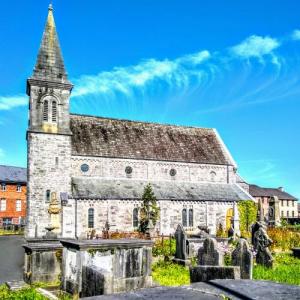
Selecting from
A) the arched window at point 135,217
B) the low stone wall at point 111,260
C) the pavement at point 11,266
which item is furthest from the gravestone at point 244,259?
the arched window at point 135,217

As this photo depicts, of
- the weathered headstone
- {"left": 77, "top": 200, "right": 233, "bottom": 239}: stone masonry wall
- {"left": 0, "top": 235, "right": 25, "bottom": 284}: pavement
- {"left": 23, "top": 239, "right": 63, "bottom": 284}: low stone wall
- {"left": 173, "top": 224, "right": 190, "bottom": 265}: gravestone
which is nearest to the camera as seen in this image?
{"left": 23, "top": 239, "right": 63, "bottom": 284}: low stone wall

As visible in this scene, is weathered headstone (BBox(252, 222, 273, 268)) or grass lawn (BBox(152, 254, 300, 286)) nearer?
grass lawn (BBox(152, 254, 300, 286))

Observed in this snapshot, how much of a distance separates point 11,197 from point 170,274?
1977 inches

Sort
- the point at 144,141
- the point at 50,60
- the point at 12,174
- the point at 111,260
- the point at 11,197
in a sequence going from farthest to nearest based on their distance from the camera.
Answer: the point at 12,174 → the point at 11,197 → the point at 144,141 → the point at 50,60 → the point at 111,260

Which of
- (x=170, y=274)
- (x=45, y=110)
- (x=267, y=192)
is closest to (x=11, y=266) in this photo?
(x=170, y=274)

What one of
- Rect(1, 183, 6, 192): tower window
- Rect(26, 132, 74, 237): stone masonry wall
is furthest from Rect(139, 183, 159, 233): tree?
Rect(1, 183, 6, 192): tower window

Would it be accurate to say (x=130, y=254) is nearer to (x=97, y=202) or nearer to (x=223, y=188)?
(x=97, y=202)

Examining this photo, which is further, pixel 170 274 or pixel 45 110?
pixel 45 110

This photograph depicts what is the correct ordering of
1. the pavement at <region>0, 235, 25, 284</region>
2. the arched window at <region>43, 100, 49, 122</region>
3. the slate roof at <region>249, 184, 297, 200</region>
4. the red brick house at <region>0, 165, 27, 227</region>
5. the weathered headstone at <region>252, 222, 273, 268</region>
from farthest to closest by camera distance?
1. the slate roof at <region>249, 184, 297, 200</region>
2. the red brick house at <region>0, 165, 27, 227</region>
3. the arched window at <region>43, 100, 49, 122</region>
4. the weathered headstone at <region>252, 222, 273, 268</region>
5. the pavement at <region>0, 235, 25, 284</region>

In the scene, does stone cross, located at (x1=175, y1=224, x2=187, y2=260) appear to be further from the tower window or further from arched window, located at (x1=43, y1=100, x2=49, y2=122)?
the tower window

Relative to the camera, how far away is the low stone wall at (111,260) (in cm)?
1045

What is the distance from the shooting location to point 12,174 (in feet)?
203

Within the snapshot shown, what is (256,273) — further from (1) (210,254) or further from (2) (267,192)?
(2) (267,192)

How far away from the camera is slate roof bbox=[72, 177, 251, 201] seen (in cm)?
3566
